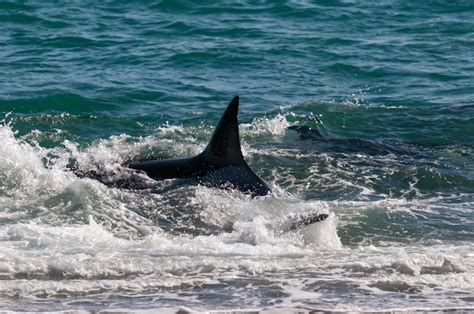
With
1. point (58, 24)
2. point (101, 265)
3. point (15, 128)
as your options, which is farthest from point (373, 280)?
point (58, 24)

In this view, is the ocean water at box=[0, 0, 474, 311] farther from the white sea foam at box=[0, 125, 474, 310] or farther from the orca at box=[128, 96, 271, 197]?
the orca at box=[128, 96, 271, 197]

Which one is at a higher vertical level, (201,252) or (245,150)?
(201,252)

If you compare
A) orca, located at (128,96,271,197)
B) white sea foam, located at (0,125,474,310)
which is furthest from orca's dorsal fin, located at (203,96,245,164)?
white sea foam, located at (0,125,474,310)

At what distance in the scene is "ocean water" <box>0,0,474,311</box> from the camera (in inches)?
388

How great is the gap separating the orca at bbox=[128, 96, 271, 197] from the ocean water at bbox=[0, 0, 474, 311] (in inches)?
9.2

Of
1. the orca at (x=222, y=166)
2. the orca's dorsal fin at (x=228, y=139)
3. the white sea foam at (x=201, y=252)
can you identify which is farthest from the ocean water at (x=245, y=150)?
the orca's dorsal fin at (x=228, y=139)

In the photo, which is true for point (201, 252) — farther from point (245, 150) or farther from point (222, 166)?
point (245, 150)

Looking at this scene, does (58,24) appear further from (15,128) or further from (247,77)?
(15,128)

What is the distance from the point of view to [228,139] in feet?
42.8

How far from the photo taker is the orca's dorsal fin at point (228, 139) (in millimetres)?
12938

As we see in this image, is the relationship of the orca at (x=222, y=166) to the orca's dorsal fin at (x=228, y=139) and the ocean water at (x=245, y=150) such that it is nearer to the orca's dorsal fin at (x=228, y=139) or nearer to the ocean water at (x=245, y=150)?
the orca's dorsal fin at (x=228, y=139)

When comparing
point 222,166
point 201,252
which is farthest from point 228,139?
point 201,252

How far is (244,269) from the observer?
33.3ft

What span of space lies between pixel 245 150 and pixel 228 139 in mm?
3027
